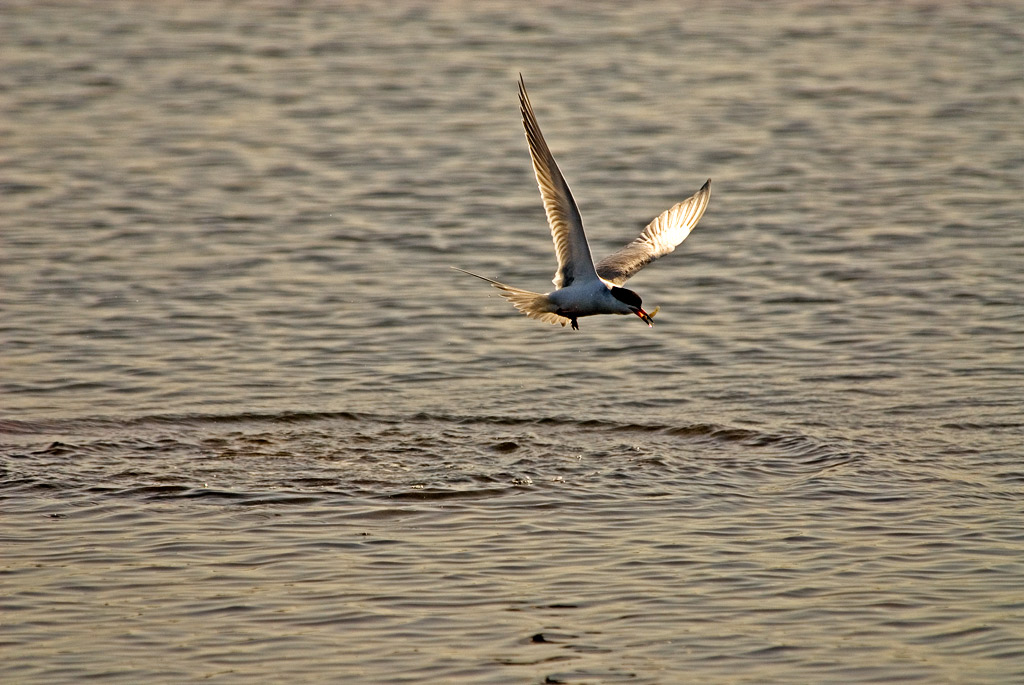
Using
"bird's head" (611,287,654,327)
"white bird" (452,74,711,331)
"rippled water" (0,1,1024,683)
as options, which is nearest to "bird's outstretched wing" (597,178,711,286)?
"white bird" (452,74,711,331)

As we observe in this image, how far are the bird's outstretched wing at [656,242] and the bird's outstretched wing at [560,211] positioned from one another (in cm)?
60

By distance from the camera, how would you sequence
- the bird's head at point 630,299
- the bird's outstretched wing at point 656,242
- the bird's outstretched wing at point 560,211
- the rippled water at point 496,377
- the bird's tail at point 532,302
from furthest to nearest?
the bird's outstretched wing at point 656,242 → the bird's tail at point 532,302 → the bird's head at point 630,299 → the bird's outstretched wing at point 560,211 → the rippled water at point 496,377

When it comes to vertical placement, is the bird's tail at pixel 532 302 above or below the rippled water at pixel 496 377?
above

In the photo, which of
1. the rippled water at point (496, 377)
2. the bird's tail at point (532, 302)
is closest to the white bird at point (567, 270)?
the bird's tail at point (532, 302)

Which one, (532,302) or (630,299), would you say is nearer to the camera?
(630,299)

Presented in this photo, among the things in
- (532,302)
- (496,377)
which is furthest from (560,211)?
(496,377)

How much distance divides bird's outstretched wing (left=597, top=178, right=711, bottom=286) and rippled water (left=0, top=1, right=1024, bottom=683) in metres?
1.26

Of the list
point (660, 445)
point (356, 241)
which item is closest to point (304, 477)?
point (660, 445)

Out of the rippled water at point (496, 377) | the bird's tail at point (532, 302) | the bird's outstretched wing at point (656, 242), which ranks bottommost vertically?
the rippled water at point (496, 377)

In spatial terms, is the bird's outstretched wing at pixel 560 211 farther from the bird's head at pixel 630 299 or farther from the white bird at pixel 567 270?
the bird's head at pixel 630 299

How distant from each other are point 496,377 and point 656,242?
6.91 feet

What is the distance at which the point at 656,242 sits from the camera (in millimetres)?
9945

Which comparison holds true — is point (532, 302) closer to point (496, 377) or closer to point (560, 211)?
point (560, 211)

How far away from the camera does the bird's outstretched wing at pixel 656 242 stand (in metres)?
9.46
